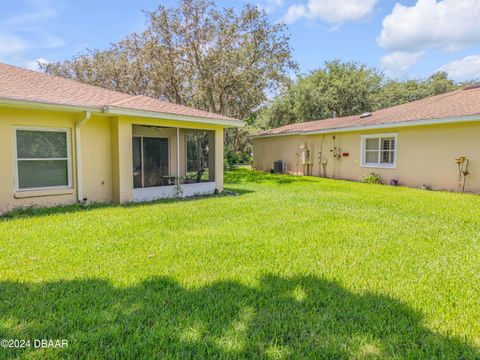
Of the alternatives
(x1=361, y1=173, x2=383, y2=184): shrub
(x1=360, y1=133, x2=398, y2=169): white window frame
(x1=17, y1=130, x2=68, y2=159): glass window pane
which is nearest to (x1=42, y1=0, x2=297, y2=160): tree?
(x1=360, y1=133, x2=398, y2=169): white window frame

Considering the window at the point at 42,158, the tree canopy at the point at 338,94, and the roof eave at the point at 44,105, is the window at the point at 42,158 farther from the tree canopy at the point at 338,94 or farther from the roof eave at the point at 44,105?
the tree canopy at the point at 338,94

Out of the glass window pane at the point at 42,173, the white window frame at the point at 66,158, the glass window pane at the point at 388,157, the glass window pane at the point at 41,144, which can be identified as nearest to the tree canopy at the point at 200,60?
the glass window pane at the point at 388,157

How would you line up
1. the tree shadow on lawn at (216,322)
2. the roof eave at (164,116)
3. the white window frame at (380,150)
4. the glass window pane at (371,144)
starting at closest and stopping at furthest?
the tree shadow on lawn at (216,322), the roof eave at (164,116), the white window frame at (380,150), the glass window pane at (371,144)

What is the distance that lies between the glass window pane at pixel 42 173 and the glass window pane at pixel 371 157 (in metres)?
13.4

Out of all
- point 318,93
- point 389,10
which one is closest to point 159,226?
point 389,10

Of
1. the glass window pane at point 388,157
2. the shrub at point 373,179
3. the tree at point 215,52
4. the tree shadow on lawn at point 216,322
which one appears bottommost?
the tree shadow on lawn at point 216,322

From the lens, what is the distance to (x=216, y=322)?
8.88 feet

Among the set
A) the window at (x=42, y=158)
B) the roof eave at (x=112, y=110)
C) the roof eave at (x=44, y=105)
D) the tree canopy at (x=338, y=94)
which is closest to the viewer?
the roof eave at (x=44, y=105)

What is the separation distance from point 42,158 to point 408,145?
13495mm

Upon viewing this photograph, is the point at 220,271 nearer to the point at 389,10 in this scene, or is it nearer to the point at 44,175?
the point at 44,175

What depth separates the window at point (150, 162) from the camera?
11.1 metres

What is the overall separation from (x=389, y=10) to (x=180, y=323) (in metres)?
19.3

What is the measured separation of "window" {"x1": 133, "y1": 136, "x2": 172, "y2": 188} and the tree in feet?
29.0

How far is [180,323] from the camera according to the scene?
2.68 m
